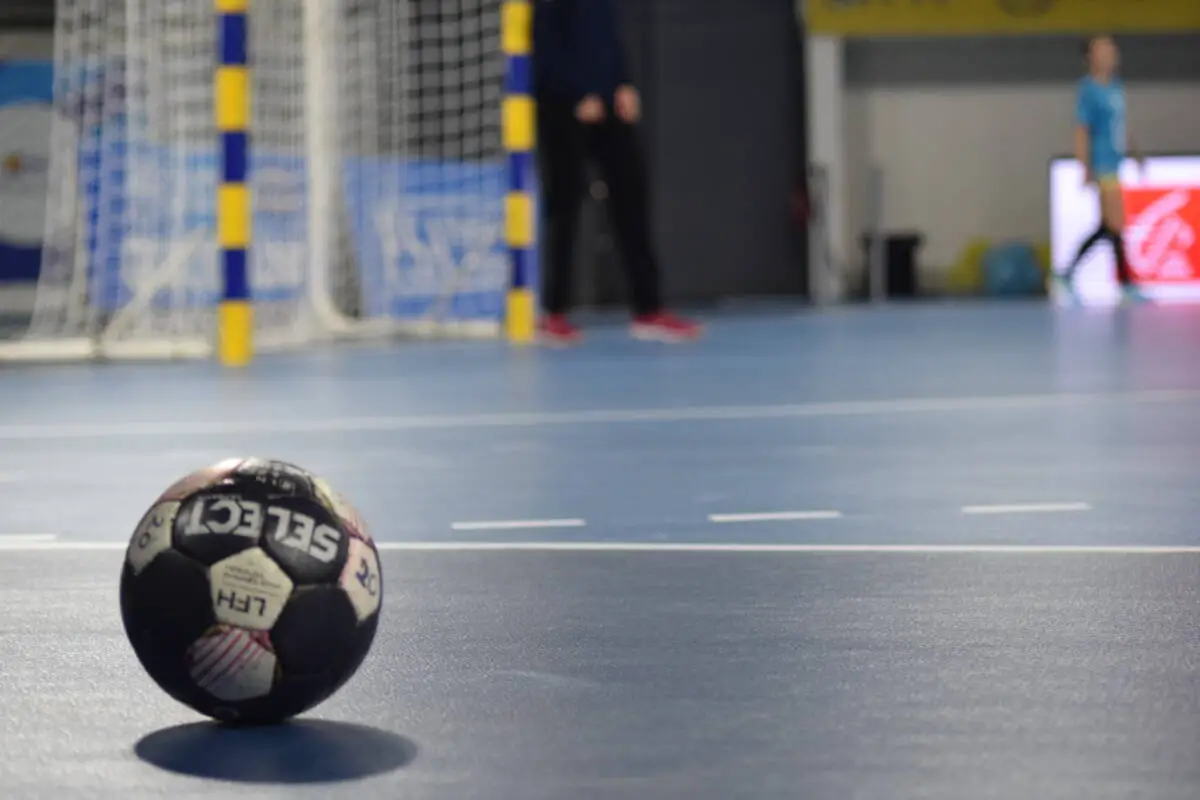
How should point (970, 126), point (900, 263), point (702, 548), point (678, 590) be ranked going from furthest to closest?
point (970, 126) < point (900, 263) < point (702, 548) < point (678, 590)

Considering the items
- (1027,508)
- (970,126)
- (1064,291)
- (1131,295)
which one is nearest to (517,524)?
(1027,508)

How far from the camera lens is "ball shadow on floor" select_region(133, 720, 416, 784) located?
2.56 m

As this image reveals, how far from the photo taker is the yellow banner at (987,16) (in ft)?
66.2

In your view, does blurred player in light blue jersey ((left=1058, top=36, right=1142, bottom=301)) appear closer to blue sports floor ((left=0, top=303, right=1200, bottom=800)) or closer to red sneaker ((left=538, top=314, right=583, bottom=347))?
red sneaker ((left=538, top=314, right=583, bottom=347))

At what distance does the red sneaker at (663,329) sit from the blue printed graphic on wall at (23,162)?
19.7 feet

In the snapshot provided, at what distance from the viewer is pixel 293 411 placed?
804cm

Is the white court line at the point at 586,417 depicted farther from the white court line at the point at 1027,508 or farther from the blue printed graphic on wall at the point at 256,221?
the blue printed graphic on wall at the point at 256,221

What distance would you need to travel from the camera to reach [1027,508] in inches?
205

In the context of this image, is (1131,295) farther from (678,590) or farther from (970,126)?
(678,590)

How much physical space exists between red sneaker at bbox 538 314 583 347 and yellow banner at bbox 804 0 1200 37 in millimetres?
8808

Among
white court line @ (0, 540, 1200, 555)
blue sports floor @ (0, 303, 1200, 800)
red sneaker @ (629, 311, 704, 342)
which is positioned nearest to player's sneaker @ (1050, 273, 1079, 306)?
red sneaker @ (629, 311, 704, 342)

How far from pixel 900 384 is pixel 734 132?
1194 cm

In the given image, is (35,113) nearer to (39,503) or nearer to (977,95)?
(977,95)

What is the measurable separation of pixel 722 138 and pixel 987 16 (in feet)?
8.60
